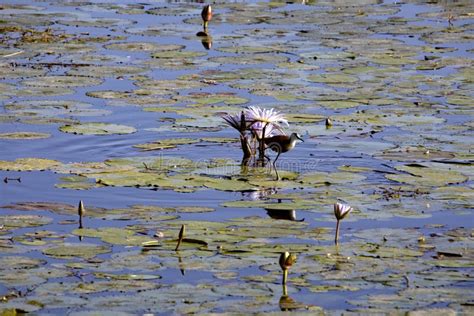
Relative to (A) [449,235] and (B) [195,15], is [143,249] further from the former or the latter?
(B) [195,15]

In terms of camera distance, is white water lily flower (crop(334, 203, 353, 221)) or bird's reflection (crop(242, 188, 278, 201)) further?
bird's reflection (crop(242, 188, 278, 201))

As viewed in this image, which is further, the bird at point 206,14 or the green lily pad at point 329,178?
the bird at point 206,14

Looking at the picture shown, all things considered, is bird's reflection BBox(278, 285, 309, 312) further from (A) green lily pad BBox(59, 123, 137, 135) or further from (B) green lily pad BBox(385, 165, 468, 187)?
(A) green lily pad BBox(59, 123, 137, 135)

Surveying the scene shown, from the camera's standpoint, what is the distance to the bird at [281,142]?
923cm

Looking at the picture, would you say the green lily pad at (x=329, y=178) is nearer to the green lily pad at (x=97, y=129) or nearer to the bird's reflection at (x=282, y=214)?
the bird's reflection at (x=282, y=214)

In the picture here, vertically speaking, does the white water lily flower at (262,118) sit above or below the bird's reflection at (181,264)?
above

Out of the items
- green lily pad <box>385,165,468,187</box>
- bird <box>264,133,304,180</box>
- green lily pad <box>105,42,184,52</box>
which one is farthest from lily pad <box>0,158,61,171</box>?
green lily pad <box>105,42,184,52</box>

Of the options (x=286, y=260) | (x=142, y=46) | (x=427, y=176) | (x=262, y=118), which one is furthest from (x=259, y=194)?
(x=142, y=46)

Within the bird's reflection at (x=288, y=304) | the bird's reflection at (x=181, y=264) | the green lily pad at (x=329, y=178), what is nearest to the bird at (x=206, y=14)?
the green lily pad at (x=329, y=178)

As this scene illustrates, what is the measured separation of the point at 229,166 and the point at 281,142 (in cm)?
44

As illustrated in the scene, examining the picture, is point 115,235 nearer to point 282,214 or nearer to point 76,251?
point 76,251

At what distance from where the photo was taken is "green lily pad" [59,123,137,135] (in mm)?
10180

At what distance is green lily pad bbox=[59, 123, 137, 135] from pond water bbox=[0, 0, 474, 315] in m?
0.03

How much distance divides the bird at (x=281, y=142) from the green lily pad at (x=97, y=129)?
1.42 m
